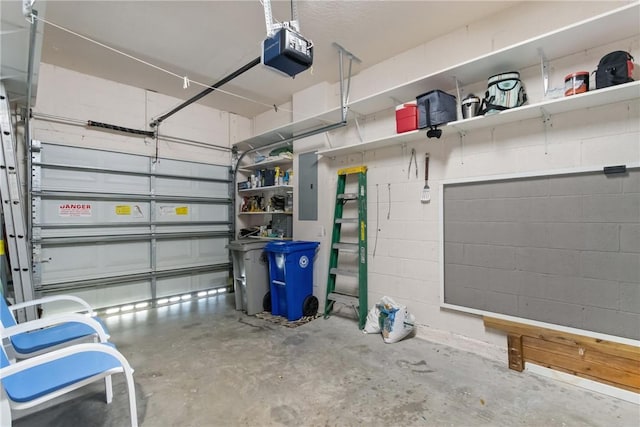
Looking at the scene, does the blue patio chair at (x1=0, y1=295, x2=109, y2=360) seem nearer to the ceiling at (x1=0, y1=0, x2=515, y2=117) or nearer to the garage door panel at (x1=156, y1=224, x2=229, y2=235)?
the ceiling at (x1=0, y1=0, x2=515, y2=117)

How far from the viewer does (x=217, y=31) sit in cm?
300

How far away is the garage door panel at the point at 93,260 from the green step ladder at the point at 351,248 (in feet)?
9.30

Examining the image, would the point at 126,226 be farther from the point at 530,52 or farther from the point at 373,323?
the point at 530,52

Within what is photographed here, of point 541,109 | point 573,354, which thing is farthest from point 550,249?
point 541,109

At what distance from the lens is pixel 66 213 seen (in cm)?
383

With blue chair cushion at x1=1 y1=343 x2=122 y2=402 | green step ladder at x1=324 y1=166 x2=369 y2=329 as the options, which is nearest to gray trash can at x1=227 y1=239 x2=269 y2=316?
green step ladder at x1=324 y1=166 x2=369 y2=329

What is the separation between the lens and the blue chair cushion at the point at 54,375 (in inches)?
55.9

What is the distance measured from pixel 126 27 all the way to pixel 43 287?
3230 millimetres

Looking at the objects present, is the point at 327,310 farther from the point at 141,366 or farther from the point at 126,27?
the point at 126,27

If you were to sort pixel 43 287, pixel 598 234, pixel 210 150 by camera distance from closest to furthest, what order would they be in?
pixel 598 234 < pixel 43 287 < pixel 210 150

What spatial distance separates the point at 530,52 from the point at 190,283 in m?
5.23

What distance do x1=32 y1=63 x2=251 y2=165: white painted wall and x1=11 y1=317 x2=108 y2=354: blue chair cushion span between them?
2.75m

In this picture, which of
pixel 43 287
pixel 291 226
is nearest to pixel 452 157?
pixel 291 226

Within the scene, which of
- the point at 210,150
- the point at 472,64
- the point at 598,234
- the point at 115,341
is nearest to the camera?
the point at 598,234
